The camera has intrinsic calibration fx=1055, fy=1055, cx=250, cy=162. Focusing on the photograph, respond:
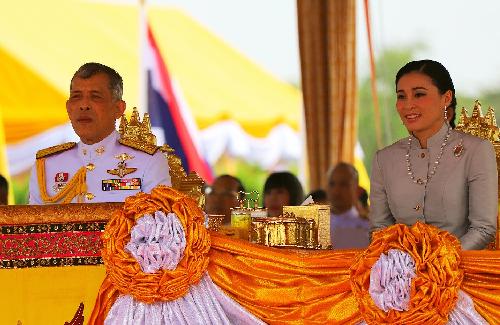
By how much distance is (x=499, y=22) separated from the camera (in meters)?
11.9

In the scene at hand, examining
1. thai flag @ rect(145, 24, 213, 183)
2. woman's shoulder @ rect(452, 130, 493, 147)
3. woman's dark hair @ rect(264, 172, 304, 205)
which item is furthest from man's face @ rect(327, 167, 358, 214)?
thai flag @ rect(145, 24, 213, 183)

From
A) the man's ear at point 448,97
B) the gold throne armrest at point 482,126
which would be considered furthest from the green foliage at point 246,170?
the man's ear at point 448,97

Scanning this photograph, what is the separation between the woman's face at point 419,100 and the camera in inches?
142

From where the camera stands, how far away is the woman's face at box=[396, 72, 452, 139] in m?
3.62

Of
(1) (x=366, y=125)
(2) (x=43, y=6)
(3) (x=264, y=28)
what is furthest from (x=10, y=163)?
(1) (x=366, y=125)

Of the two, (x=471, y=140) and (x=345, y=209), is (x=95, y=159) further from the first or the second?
(x=345, y=209)

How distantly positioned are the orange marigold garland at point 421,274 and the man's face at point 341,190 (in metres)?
3.35

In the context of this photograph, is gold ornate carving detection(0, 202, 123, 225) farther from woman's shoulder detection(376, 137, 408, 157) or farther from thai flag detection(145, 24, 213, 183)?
thai flag detection(145, 24, 213, 183)

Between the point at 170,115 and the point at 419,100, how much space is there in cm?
747

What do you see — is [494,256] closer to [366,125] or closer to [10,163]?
[10,163]

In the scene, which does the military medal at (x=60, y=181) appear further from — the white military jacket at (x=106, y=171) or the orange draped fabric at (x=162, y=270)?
the orange draped fabric at (x=162, y=270)

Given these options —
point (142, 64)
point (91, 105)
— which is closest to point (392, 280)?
point (91, 105)

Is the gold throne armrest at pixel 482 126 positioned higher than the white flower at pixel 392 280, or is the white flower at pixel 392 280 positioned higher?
the gold throne armrest at pixel 482 126

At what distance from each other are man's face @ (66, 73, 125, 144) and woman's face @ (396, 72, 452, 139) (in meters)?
1.14
